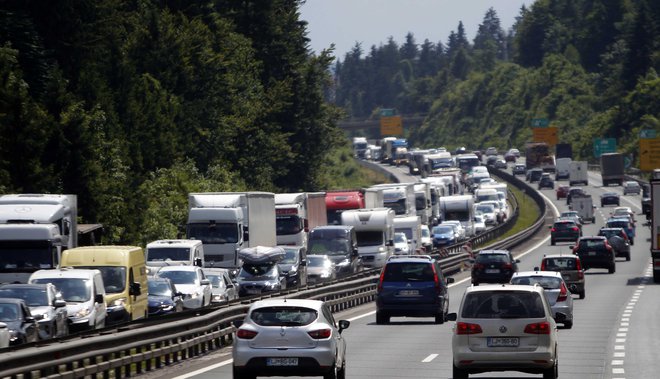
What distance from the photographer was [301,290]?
41781 mm

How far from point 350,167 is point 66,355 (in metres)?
166

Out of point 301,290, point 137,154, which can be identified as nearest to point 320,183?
point 137,154

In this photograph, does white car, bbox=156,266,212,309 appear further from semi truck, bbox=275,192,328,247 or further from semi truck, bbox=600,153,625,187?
semi truck, bbox=600,153,625,187

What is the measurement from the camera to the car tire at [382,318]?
3688 centimetres

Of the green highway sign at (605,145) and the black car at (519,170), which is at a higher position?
the green highway sign at (605,145)

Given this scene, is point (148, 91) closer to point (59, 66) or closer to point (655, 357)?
point (59, 66)

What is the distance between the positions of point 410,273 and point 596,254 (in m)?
28.2

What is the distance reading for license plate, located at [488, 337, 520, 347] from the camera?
70.1 ft

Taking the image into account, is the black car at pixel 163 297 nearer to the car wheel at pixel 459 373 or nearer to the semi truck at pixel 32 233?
the semi truck at pixel 32 233

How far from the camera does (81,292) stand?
99.3 feet

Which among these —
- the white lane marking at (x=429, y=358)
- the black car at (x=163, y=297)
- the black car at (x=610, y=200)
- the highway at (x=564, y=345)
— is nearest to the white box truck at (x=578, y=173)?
the black car at (x=610, y=200)

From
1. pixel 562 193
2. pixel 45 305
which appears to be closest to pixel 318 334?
pixel 45 305

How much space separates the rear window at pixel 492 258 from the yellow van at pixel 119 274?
21028mm

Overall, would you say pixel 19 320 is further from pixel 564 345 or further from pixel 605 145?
pixel 605 145
